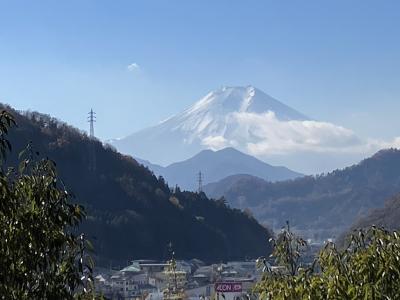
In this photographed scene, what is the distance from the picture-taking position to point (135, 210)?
52.2 meters

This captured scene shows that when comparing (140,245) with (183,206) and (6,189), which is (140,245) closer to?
(183,206)

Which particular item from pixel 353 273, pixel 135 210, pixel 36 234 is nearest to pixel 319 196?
pixel 135 210

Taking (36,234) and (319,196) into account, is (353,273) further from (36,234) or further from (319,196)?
(319,196)

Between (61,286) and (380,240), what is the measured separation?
1648mm

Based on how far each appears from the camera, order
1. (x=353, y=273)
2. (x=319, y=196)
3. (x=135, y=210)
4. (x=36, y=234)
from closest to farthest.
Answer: (x=36, y=234) → (x=353, y=273) → (x=135, y=210) → (x=319, y=196)

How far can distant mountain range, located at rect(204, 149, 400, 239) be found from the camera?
125 meters

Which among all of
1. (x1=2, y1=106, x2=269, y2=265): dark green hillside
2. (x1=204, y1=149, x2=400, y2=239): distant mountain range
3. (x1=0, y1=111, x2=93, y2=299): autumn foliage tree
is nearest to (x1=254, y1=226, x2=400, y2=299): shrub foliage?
(x1=0, y1=111, x2=93, y2=299): autumn foliage tree

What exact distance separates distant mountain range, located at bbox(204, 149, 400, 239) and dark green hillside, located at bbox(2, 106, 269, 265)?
5932 centimetres

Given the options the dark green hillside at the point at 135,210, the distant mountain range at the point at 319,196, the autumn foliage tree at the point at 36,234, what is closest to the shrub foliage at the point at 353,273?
the autumn foliage tree at the point at 36,234

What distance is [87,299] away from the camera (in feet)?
12.4

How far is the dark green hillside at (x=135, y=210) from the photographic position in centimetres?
4941

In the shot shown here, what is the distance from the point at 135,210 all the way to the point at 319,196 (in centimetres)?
8758

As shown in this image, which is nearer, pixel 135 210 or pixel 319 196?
pixel 135 210

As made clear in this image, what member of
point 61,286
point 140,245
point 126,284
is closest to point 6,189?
point 61,286
